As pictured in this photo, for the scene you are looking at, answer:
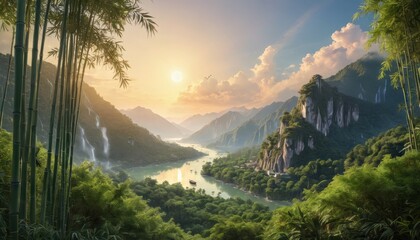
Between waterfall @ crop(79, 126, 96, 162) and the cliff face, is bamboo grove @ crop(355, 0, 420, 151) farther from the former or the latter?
waterfall @ crop(79, 126, 96, 162)

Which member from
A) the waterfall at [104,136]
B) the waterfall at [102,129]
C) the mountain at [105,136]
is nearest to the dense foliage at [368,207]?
the mountain at [105,136]

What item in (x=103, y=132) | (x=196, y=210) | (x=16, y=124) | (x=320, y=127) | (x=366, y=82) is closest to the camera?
(x=16, y=124)

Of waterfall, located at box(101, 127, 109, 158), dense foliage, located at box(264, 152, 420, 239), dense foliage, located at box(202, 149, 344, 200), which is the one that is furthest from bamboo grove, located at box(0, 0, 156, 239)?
waterfall, located at box(101, 127, 109, 158)

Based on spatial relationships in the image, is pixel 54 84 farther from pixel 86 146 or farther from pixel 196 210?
pixel 86 146

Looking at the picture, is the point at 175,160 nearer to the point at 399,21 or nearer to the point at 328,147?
the point at 328,147

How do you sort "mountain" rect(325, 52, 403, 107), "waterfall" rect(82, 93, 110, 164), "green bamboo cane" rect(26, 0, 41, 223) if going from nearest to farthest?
1. "green bamboo cane" rect(26, 0, 41, 223)
2. "waterfall" rect(82, 93, 110, 164)
3. "mountain" rect(325, 52, 403, 107)

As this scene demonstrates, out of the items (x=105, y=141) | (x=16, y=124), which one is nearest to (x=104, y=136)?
(x=105, y=141)
